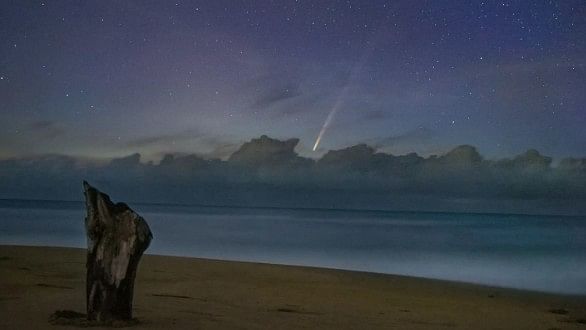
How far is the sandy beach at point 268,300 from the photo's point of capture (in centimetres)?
793

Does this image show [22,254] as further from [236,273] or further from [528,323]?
[528,323]

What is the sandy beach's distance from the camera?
793 cm

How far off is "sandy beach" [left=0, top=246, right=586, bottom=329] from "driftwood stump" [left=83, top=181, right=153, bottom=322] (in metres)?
0.65

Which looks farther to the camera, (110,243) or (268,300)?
(268,300)

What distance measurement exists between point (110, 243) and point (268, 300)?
435cm

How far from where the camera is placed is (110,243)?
6.43m

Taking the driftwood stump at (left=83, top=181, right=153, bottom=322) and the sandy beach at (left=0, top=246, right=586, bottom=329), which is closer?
the driftwood stump at (left=83, top=181, right=153, bottom=322)

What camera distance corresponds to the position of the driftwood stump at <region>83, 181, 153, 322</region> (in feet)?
21.0

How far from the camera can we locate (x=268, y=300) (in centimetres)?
1023

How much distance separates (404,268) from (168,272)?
11981 millimetres

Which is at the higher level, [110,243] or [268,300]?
[110,243]

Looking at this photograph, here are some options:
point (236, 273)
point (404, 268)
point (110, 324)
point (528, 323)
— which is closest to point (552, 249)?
point (404, 268)

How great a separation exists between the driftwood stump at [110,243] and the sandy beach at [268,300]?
2.12ft

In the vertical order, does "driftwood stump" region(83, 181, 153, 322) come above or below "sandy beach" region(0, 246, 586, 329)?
above
